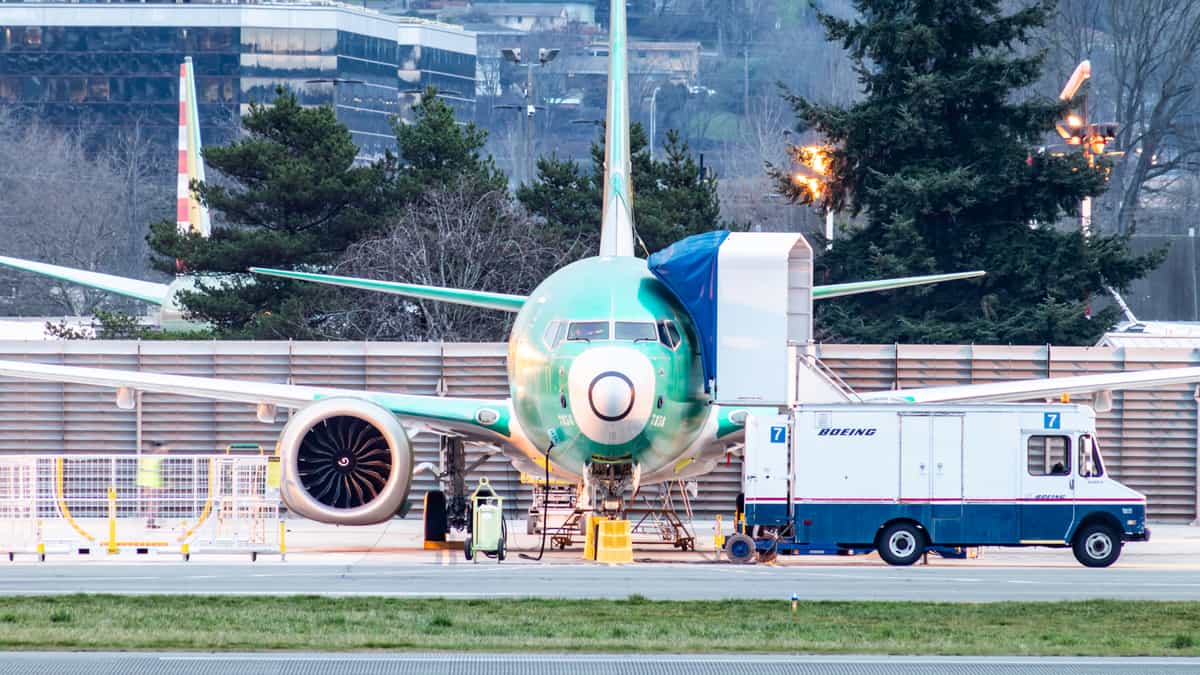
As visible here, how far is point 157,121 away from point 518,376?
406 feet

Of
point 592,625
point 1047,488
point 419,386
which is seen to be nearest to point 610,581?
point 592,625

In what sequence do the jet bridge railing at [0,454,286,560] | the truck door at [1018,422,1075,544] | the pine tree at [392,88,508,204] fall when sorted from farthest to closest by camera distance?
the pine tree at [392,88,508,204]
the jet bridge railing at [0,454,286,560]
the truck door at [1018,422,1075,544]

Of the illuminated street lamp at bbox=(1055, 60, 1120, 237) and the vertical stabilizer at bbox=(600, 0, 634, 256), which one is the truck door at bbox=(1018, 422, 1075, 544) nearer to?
the vertical stabilizer at bbox=(600, 0, 634, 256)

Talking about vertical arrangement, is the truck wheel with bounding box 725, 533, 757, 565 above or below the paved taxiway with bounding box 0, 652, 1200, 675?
above

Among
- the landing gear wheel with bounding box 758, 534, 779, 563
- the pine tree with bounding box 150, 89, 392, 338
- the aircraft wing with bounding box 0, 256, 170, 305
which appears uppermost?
the pine tree with bounding box 150, 89, 392, 338

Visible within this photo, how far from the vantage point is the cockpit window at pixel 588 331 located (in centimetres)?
2548

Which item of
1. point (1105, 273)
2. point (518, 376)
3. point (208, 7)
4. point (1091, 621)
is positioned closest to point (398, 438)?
point (518, 376)

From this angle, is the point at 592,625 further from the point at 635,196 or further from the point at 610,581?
the point at 635,196

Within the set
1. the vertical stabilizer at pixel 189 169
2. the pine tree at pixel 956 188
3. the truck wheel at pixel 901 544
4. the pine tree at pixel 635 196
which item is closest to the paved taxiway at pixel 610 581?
the truck wheel at pixel 901 544

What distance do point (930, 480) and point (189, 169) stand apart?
3587 cm

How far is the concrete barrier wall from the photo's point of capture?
1388 inches

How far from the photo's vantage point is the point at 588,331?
25578 mm

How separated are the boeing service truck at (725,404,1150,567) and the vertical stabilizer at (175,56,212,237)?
31266 millimetres

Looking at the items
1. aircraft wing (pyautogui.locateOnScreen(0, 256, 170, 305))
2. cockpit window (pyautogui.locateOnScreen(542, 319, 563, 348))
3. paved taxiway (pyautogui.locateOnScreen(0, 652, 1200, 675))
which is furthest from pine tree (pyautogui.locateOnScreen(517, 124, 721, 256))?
paved taxiway (pyautogui.locateOnScreen(0, 652, 1200, 675))
